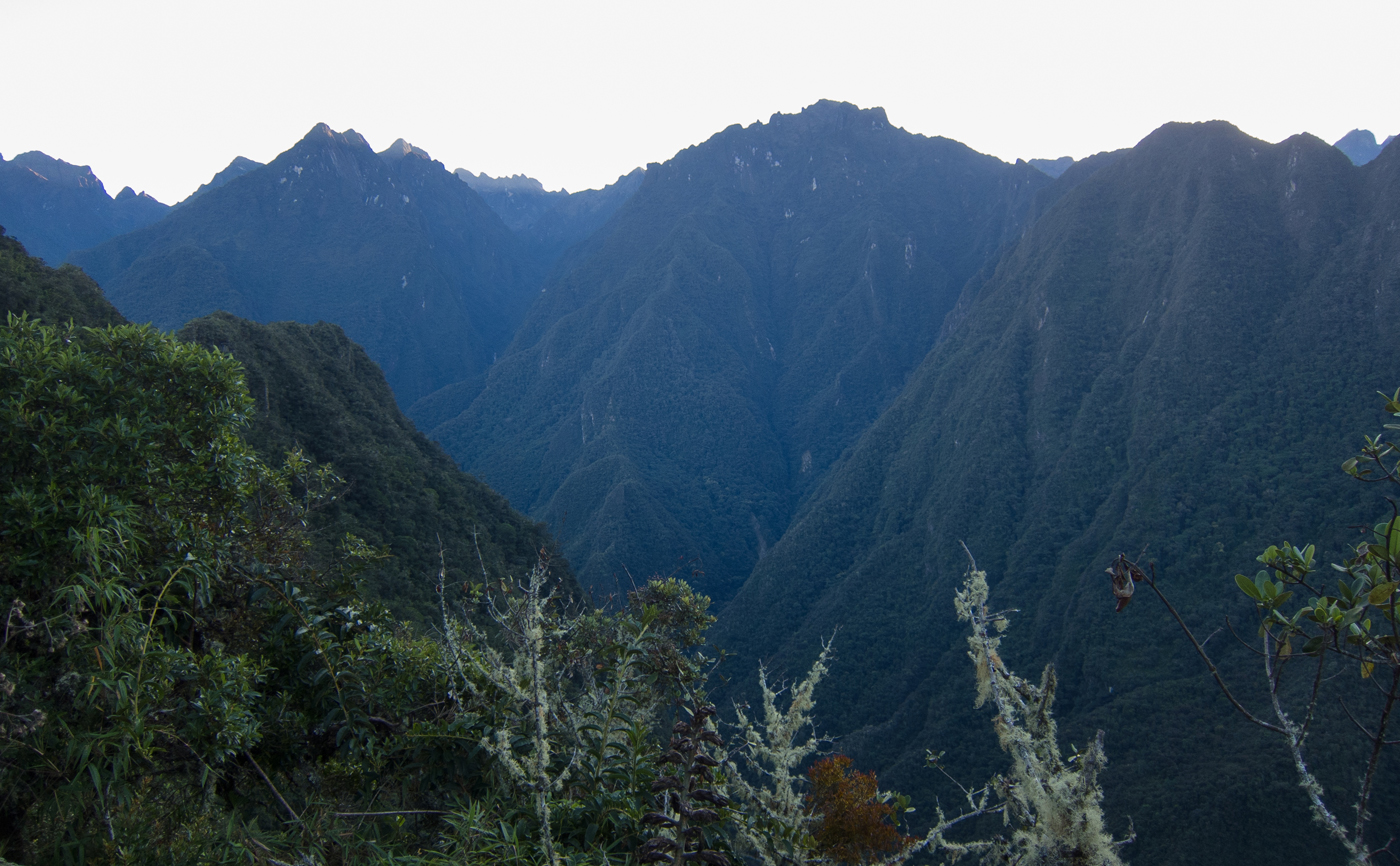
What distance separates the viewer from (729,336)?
458 ft

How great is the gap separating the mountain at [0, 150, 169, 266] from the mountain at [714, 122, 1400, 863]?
175 metres

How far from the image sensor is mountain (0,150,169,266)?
14725 cm

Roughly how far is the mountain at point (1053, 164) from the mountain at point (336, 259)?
512ft

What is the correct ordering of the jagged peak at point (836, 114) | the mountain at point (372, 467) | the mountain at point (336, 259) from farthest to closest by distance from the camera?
the jagged peak at point (836, 114) < the mountain at point (336, 259) < the mountain at point (372, 467)

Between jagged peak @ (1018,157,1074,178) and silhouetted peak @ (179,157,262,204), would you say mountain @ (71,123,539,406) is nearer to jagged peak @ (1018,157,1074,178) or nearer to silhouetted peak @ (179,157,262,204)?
silhouetted peak @ (179,157,262,204)

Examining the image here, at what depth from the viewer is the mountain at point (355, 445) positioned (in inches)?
998

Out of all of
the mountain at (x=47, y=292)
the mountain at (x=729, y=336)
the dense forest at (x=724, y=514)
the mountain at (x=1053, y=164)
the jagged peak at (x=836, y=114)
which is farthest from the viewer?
the mountain at (x=1053, y=164)

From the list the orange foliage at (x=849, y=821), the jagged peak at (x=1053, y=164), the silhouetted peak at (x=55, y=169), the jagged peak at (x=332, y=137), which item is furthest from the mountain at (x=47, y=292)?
the jagged peak at (x=1053, y=164)

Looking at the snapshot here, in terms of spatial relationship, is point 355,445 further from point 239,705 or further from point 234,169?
point 234,169

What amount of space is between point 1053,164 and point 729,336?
122 meters

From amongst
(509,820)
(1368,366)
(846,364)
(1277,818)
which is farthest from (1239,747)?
(846,364)

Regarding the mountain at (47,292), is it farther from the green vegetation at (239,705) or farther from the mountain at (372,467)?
the green vegetation at (239,705)

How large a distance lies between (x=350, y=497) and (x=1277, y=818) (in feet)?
145

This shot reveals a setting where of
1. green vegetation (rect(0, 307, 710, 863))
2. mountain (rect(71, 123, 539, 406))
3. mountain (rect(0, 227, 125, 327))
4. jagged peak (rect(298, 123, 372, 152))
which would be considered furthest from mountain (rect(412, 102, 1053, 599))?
green vegetation (rect(0, 307, 710, 863))
